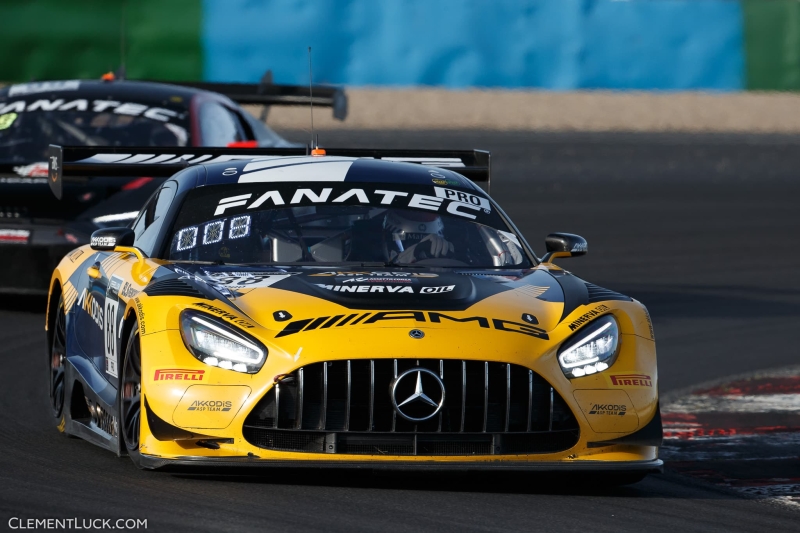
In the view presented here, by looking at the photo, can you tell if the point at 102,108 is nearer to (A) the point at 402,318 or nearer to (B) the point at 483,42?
(A) the point at 402,318

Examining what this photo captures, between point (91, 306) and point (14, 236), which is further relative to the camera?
point (14, 236)

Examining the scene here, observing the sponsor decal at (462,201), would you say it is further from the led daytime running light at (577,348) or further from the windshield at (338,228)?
the led daytime running light at (577,348)

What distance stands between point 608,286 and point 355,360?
7.44 m

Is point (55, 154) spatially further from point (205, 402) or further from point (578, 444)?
point (578, 444)

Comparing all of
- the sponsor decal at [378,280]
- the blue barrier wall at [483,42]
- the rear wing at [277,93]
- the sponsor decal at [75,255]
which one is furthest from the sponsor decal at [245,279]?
the blue barrier wall at [483,42]

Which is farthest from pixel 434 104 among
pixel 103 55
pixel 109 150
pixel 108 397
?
pixel 108 397

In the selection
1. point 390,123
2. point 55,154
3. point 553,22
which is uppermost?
point 553,22

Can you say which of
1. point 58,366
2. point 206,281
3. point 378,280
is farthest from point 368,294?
point 58,366

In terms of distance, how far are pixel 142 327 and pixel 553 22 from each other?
1958cm

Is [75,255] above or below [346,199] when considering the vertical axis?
below

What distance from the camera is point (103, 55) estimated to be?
2242 cm

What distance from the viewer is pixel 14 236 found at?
411 inches

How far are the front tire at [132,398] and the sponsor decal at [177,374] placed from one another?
0.61 ft

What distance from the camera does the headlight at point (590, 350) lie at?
19.4ft
